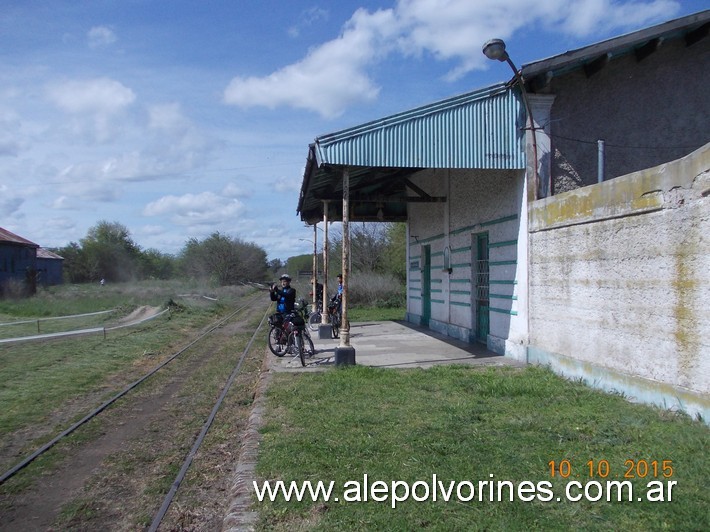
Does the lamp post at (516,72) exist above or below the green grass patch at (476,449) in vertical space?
above

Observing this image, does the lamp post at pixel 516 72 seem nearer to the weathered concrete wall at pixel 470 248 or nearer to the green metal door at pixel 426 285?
the weathered concrete wall at pixel 470 248

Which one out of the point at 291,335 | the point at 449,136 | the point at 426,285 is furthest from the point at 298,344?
the point at 426,285

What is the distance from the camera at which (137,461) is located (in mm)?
6523

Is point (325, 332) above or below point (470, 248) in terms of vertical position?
below

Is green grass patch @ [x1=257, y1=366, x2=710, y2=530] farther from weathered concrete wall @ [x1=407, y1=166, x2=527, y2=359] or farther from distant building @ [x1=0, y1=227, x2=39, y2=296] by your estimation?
distant building @ [x1=0, y1=227, x2=39, y2=296]

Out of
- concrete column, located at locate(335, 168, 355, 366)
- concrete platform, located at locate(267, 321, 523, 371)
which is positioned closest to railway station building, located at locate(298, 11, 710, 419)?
concrete column, located at locate(335, 168, 355, 366)

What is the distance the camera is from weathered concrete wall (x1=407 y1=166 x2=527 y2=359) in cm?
1123

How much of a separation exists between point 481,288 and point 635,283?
20.6ft

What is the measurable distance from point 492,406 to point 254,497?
3497 millimetres

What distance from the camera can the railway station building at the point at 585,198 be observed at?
6656mm

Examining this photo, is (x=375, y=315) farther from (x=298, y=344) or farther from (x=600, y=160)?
(x=600, y=160)

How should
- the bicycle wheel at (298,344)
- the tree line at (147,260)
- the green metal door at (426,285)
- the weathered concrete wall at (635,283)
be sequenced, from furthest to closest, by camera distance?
the tree line at (147,260), the green metal door at (426,285), the bicycle wheel at (298,344), the weathered concrete wall at (635,283)

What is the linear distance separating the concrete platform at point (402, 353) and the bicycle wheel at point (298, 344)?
0.12 meters
